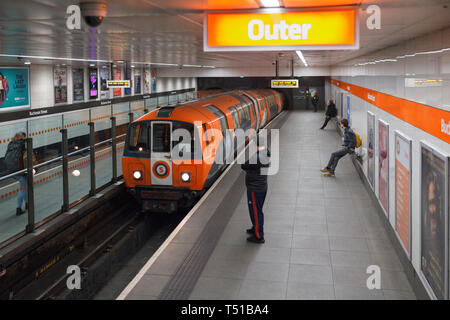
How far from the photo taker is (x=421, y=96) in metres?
5.32

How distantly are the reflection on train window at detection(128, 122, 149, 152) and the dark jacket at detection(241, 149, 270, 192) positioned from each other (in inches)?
149

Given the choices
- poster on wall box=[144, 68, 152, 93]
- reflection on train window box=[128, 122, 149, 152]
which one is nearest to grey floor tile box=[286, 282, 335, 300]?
reflection on train window box=[128, 122, 149, 152]

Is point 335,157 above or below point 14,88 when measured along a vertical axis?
below

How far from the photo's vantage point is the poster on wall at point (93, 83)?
22000 mm

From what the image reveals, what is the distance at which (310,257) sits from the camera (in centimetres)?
653

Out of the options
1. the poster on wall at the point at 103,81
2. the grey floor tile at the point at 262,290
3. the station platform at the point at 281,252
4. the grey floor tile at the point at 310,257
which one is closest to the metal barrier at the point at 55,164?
the station platform at the point at 281,252

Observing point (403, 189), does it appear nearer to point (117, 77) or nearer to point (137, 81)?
point (117, 77)

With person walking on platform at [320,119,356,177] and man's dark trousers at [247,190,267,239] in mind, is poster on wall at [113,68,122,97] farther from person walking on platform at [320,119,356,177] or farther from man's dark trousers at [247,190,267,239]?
man's dark trousers at [247,190,267,239]

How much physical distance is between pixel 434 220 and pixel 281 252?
2618 millimetres

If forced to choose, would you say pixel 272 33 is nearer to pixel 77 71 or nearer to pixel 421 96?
pixel 421 96

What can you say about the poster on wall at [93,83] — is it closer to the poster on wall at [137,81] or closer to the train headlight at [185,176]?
the poster on wall at [137,81]

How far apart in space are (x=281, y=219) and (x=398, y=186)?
2.44 metres

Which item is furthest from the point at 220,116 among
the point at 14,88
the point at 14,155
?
the point at 14,88
